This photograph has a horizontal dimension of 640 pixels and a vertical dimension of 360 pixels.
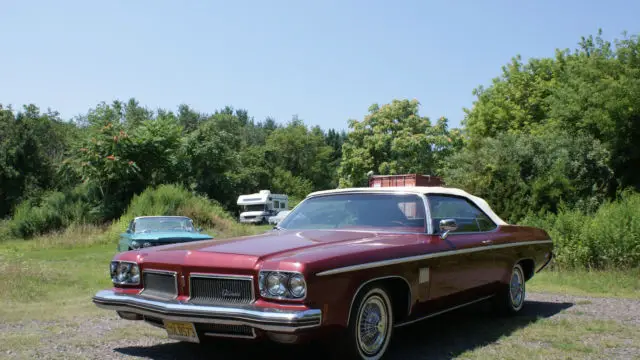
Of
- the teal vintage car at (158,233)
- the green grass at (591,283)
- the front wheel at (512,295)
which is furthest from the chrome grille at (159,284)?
the teal vintage car at (158,233)

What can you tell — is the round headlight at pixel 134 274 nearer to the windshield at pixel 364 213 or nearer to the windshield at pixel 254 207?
the windshield at pixel 364 213

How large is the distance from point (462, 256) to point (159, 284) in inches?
120

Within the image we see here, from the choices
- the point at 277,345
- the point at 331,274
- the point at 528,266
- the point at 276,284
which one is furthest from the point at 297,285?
the point at 528,266

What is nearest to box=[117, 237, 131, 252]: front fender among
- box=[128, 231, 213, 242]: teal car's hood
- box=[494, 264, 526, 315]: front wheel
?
box=[128, 231, 213, 242]: teal car's hood

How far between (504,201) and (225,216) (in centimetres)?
1779

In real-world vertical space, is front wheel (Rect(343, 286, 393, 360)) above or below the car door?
below

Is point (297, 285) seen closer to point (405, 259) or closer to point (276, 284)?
point (276, 284)

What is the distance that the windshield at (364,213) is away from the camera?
241 inches

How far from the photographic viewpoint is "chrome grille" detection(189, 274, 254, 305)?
184 inches

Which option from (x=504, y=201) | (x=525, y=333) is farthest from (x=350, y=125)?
(x=525, y=333)

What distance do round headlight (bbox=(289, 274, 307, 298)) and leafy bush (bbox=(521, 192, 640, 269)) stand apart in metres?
8.98

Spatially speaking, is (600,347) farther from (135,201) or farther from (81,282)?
(135,201)

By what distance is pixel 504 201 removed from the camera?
1684 centimetres

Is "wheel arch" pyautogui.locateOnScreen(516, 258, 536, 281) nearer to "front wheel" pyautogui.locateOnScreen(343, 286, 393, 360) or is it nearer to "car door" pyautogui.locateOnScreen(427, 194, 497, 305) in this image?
"car door" pyautogui.locateOnScreen(427, 194, 497, 305)
